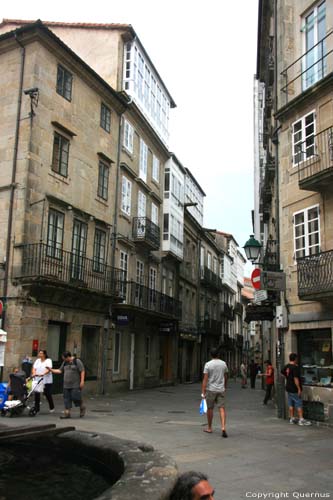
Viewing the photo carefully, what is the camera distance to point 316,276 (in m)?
14.1

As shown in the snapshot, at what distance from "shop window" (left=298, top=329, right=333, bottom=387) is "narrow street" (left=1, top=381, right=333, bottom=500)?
1.47 metres

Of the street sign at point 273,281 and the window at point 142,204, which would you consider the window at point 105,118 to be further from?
the street sign at point 273,281

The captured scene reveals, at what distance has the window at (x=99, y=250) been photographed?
898 inches

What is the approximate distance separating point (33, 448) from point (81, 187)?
16.6 meters

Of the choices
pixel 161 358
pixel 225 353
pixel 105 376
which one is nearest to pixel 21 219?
pixel 105 376

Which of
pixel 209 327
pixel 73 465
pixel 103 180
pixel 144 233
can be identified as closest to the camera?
pixel 73 465

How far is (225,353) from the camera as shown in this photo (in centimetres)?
5662

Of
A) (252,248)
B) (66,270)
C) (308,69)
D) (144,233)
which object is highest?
(308,69)

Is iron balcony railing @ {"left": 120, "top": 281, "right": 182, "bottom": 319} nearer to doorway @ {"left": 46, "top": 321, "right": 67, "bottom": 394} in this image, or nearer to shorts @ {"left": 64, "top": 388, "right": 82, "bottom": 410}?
doorway @ {"left": 46, "top": 321, "right": 67, "bottom": 394}

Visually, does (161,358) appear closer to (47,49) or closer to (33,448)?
(47,49)

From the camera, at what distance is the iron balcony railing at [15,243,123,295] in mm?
18172

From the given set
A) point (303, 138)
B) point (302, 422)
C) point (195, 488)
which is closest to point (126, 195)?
point (303, 138)

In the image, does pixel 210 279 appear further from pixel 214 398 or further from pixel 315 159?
pixel 214 398

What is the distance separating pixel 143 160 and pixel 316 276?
1653 cm
